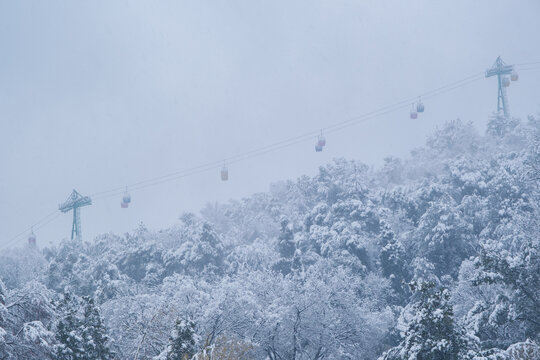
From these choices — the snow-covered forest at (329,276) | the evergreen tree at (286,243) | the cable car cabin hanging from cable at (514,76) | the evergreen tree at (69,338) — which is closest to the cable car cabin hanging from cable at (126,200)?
the snow-covered forest at (329,276)

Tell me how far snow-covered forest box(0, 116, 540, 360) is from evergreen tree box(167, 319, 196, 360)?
4 centimetres

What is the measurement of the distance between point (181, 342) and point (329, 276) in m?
19.0

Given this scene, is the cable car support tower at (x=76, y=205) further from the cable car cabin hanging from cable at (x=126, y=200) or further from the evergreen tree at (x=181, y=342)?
the evergreen tree at (x=181, y=342)

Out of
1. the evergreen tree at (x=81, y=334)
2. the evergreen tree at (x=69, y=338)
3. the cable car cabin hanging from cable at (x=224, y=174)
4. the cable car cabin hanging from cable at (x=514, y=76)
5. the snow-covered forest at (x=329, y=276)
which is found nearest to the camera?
the snow-covered forest at (x=329, y=276)

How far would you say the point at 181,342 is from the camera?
17641 millimetres

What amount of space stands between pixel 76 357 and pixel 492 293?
22.7 m

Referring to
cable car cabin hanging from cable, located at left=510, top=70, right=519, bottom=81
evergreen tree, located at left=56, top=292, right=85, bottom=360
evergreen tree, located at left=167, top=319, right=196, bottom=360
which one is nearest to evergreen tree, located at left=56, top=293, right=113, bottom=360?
evergreen tree, located at left=56, top=292, right=85, bottom=360

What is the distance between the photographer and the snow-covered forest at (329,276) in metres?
17.3

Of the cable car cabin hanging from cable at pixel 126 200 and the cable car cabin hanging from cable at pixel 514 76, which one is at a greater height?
the cable car cabin hanging from cable at pixel 514 76

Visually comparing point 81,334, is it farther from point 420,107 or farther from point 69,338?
point 420,107

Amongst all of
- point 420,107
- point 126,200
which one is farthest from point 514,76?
point 126,200

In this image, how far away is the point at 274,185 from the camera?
265 ft

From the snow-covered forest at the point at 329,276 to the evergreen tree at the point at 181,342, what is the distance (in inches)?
1.5

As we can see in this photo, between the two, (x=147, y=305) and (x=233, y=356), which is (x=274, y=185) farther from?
(x=233, y=356)
